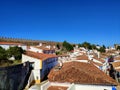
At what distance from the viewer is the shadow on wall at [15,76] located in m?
26.8

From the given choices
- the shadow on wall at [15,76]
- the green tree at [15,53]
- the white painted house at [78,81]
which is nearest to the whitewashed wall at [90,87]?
the white painted house at [78,81]

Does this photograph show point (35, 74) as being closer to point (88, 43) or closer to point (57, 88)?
point (57, 88)

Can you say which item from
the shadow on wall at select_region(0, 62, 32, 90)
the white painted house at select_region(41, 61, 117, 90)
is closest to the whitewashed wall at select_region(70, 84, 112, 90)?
the white painted house at select_region(41, 61, 117, 90)

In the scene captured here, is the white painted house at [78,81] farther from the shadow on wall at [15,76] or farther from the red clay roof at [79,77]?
the shadow on wall at [15,76]

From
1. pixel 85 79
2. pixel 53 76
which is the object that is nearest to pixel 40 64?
pixel 53 76

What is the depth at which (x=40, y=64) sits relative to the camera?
126ft

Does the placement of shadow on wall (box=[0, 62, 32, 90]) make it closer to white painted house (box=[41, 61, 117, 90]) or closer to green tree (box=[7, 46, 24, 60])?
green tree (box=[7, 46, 24, 60])

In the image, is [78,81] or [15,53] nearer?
[78,81]

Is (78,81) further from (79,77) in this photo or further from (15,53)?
(15,53)

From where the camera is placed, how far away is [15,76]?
99.4 feet

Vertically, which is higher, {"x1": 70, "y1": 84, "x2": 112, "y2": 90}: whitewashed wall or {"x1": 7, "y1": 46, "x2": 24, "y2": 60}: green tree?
{"x1": 7, "y1": 46, "x2": 24, "y2": 60}: green tree

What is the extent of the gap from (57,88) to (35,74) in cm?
1328

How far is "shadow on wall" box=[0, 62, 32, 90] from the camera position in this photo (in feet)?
87.9

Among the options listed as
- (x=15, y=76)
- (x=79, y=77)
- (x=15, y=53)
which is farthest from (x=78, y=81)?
(x=15, y=53)
